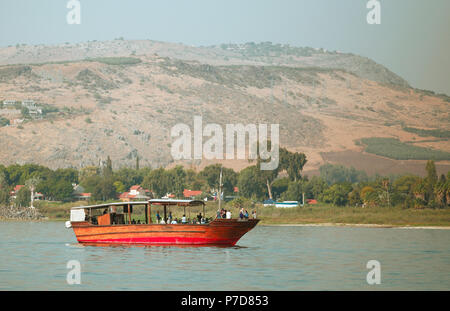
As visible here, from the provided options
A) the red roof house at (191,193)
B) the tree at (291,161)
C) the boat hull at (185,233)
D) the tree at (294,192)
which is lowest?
the red roof house at (191,193)

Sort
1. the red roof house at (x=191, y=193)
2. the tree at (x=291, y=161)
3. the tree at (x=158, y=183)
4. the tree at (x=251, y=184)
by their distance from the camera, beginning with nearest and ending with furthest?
the tree at (x=291, y=161) < the tree at (x=251, y=184) < the tree at (x=158, y=183) < the red roof house at (x=191, y=193)

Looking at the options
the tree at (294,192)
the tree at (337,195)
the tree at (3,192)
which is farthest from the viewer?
the tree at (294,192)

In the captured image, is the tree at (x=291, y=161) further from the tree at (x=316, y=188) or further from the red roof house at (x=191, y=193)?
the red roof house at (x=191, y=193)

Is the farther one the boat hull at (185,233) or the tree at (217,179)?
the tree at (217,179)

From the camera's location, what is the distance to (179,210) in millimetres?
123312

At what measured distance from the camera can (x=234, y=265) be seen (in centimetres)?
5034

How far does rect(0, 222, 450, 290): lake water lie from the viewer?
4150 cm

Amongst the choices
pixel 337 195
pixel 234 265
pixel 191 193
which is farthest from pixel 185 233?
pixel 191 193

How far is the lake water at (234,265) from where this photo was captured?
4150 cm

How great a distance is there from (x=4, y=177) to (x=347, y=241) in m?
118

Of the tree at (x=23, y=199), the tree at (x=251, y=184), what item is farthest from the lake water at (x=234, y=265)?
the tree at (x=251, y=184)
